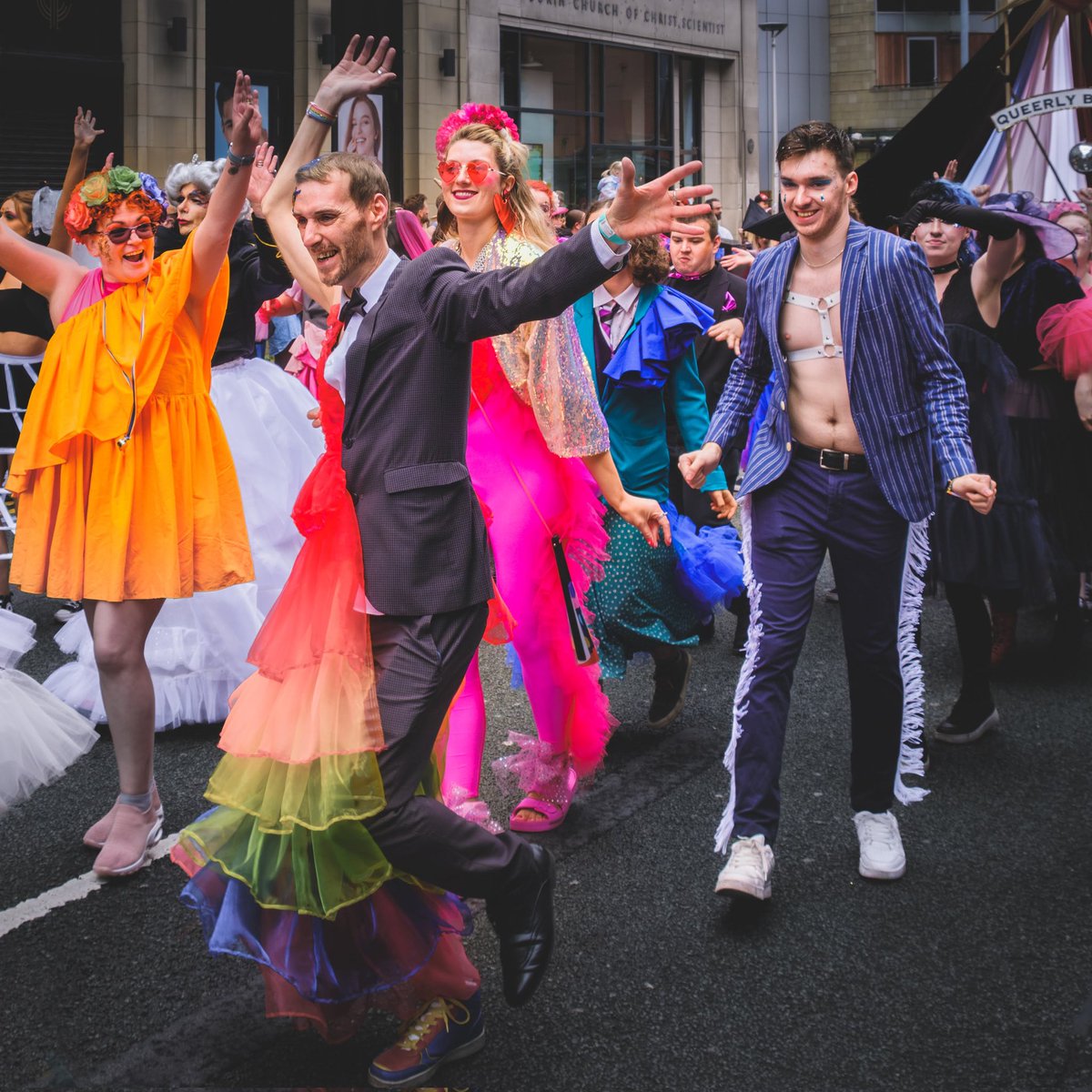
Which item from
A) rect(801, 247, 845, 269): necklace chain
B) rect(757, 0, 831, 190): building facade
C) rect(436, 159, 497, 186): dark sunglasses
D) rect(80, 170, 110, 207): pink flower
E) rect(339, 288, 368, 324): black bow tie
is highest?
rect(757, 0, 831, 190): building facade

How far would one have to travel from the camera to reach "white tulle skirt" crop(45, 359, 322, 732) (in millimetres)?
5742

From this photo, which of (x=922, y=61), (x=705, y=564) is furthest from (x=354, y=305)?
(x=922, y=61)

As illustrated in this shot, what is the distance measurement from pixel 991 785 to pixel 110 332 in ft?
11.4

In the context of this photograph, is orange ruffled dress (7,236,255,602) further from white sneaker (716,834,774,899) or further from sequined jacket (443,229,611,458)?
white sneaker (716,834,774,899)

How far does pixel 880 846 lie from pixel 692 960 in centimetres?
88

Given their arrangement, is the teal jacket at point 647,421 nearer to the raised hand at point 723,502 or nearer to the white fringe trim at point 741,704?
the raised hand at point 723,502

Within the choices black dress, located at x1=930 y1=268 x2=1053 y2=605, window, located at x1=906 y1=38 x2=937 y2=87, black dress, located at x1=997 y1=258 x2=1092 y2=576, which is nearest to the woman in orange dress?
black dress, located at x1=930 y1=268 x2=1053 y2=605

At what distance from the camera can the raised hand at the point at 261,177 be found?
4.67 m

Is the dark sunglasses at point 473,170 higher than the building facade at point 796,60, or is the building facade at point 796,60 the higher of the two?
the building facade at point 796,60

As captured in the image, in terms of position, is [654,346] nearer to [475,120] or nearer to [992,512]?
[475,120]

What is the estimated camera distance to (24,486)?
174 inches

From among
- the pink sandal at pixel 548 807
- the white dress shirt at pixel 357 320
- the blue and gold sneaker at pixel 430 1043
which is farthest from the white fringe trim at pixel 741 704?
the white dress shirt at pixel 357 320

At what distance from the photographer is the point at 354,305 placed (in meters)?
3.15

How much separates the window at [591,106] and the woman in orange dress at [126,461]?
65.9 feet
